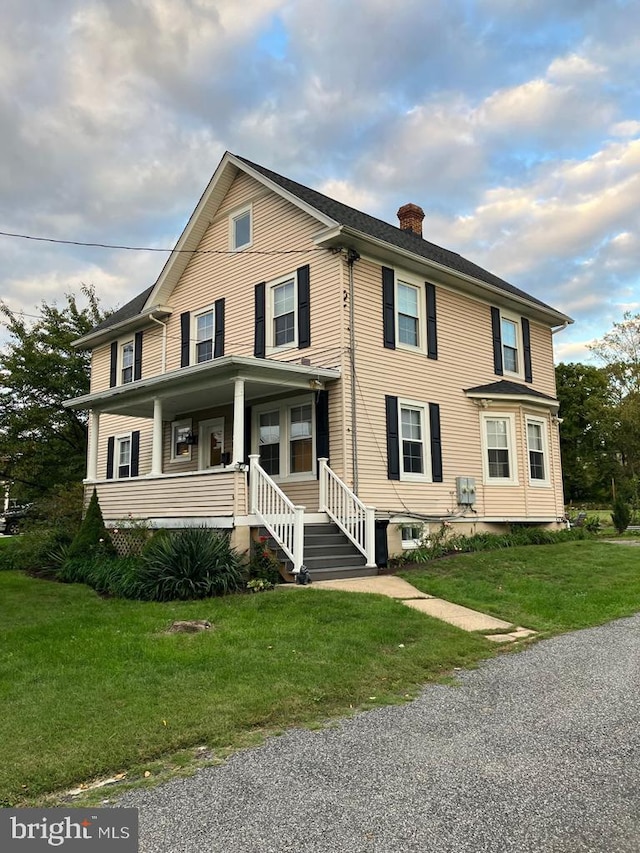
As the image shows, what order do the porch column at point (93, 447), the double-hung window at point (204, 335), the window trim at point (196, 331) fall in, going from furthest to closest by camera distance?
the double-hung window at point (204, 335), the window trim at point (196, 331), the porch column at point (93, 447)

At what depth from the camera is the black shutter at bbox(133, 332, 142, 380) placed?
17.9 meters

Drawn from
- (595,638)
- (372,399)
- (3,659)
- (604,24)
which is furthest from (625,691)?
(604,24)

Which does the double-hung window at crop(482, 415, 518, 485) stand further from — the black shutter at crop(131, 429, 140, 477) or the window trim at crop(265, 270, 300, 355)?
the black shutter at crop(131, 429, 140, 477)

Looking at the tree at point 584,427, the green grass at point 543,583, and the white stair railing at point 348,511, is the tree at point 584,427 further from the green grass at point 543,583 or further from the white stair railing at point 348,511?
the white stair railing at point 348,511

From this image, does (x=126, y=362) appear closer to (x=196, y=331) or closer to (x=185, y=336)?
(x=185, y=336)

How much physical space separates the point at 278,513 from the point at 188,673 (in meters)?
5.13

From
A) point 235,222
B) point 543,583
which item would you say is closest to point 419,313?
point 235,222

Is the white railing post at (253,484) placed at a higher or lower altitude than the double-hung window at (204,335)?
lower

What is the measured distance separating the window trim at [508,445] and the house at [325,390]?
3 cm

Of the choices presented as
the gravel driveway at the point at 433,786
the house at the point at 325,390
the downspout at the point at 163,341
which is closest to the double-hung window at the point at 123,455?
the house at the point at 325,390

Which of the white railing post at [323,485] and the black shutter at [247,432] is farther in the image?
the black shutter at [247,432]

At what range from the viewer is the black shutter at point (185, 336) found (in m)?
16.1

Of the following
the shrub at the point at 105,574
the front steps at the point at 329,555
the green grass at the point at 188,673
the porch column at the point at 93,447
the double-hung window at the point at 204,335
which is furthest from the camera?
the double-hung window at the point at 204,335

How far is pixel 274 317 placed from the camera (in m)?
14.1
